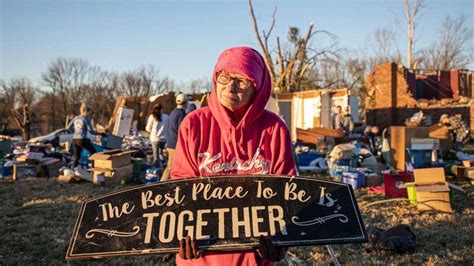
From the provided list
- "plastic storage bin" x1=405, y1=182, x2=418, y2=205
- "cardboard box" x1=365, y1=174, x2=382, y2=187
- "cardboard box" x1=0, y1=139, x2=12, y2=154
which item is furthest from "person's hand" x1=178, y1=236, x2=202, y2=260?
"cardboard box" x1=0, y1=139, x2=12, y2=154

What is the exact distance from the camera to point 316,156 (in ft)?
41.3

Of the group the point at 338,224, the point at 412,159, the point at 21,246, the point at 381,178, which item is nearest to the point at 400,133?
the point at 412,159

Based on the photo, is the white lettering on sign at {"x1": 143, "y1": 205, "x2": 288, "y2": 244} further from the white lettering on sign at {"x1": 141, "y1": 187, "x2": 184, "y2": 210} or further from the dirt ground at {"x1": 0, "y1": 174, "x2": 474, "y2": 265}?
the dirt ground at {"x1": 0, "y1": 174, "x2": 474, "y2": 265}

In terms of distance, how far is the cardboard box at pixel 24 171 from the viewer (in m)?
10.6

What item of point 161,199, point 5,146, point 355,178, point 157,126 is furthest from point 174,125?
point 5,146

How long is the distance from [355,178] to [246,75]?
24.8 ft

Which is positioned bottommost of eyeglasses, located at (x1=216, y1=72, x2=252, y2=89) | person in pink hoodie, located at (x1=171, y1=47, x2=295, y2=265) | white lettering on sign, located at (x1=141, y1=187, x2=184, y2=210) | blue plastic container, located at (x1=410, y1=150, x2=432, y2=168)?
blue plastic container, located at (x1=410, y1=150, x2=432, y2=168)

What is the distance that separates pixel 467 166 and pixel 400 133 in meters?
1.74

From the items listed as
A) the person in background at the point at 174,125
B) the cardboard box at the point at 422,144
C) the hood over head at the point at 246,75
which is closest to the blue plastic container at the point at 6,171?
the person in background at the point at 174,125

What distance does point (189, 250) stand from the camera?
169 centimetres

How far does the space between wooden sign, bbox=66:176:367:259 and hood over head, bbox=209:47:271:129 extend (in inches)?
12.1

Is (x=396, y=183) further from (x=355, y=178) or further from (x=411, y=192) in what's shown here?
(x=355, y=178)

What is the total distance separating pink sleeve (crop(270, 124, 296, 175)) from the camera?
6.82 ft

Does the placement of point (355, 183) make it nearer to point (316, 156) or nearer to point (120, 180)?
point (316, 156)
